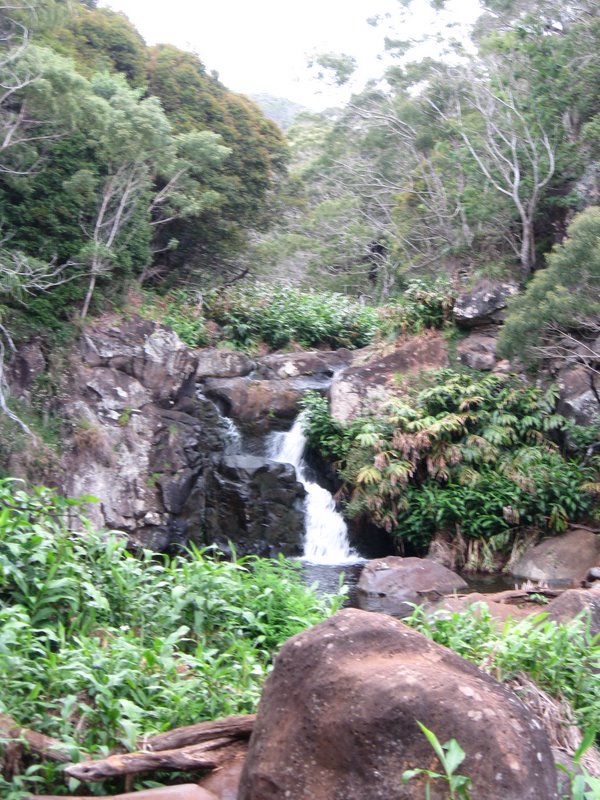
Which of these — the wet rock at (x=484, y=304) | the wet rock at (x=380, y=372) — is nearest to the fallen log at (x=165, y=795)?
the wet rock at (x=380, y=372)

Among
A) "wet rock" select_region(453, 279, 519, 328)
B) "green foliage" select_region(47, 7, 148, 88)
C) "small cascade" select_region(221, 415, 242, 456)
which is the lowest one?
"small cascade" select_region(221, 415, 242, 456)

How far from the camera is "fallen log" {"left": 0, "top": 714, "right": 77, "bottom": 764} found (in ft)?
11.5

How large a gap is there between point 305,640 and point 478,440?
11345mm

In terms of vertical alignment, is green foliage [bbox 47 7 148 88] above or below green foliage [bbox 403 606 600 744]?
above

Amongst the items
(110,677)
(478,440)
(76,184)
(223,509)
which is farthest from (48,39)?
(110,677)

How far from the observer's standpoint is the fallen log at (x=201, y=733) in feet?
12.1

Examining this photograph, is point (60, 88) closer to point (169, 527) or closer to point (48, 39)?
point (48, 39)

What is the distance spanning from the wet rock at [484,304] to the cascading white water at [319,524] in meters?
4.35

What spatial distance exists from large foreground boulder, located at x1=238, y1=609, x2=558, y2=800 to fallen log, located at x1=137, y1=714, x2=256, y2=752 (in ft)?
1.20

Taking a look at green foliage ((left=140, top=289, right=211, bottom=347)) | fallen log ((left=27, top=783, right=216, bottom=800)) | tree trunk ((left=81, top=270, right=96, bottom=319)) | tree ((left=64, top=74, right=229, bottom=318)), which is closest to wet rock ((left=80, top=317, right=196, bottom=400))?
tree trunk ((left=81, top=270, right=96, bottom=319))

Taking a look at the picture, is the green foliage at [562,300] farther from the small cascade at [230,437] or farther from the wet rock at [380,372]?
the small cascade at [230,437]

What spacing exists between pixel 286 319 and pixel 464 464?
7.10 m

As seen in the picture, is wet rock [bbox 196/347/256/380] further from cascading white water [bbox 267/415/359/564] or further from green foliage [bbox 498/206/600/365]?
green foliage [bbox 498/206/600/365]

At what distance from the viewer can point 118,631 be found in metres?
4.89
